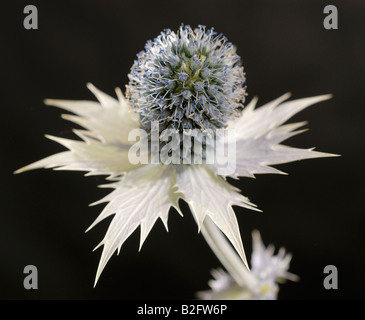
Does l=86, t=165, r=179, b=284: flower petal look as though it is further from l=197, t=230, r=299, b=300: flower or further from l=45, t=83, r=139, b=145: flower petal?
l=197, t=230, r=299, b=300: flower

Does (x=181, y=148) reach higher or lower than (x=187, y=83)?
lower

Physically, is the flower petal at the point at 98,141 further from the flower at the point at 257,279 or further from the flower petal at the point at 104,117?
the flower at the point at 257,279

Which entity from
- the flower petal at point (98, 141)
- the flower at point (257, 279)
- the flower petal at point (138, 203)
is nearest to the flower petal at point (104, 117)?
the flower petal at point (98, 141)

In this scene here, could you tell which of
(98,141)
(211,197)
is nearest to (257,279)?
(211,197)

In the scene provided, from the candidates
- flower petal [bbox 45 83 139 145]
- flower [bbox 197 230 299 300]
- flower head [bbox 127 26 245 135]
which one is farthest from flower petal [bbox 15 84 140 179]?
flower [bbox 197 230 299 300]

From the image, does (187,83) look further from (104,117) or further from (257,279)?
(257,279)
